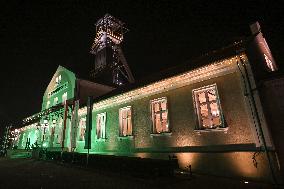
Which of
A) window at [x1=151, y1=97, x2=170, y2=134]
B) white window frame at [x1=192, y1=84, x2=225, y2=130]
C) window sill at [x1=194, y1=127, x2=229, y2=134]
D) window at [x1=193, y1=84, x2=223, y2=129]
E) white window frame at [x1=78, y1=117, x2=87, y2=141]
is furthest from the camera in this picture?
white window frame at [x1=78, y1=117, x2=87, y2=141]

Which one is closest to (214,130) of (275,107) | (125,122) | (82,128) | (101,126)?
(275,107)

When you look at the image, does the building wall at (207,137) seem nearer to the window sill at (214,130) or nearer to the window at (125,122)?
the window sill at (214,130)

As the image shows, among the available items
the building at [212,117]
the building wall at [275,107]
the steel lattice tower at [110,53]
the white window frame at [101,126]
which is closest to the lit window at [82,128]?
the white window frame at [101,126]

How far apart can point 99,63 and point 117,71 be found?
→ 3.73 m

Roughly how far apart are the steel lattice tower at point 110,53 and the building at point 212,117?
15.2m

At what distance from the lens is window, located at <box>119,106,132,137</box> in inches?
596

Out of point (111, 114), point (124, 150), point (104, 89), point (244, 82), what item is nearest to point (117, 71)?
point (104, 89)

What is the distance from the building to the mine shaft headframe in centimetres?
2028

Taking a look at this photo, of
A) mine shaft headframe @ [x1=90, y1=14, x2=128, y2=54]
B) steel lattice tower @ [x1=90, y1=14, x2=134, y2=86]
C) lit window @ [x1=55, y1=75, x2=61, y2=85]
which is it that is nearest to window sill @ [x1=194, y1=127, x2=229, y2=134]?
steel lattice tower @ [x1=90, y1=14, x2=134, y2=86]

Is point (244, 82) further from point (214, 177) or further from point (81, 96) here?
point (81, 96)

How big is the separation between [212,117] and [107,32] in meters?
28.8

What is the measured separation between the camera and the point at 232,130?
30.8ft

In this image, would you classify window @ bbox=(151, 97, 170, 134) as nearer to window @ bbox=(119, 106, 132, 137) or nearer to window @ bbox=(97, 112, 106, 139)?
window @ bbox=(119, 106, 132, 137)

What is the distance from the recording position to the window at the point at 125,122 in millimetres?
15141
